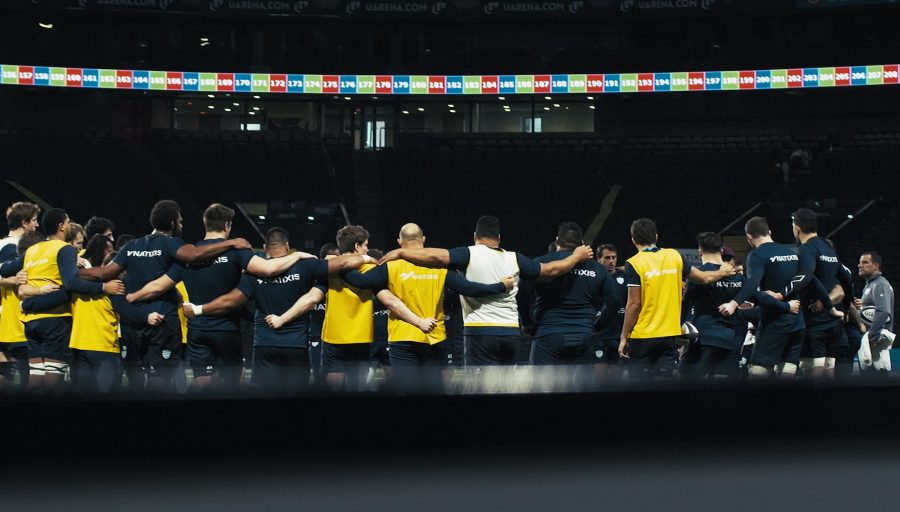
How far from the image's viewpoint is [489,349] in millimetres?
7473

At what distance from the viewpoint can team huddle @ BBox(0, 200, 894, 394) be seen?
7141 millimetres

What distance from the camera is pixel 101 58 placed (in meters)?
28.8

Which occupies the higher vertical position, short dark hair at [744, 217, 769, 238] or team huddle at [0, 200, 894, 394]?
short dark hair at [744, 217, 769, 238]

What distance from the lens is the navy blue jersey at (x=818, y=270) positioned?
8414mm

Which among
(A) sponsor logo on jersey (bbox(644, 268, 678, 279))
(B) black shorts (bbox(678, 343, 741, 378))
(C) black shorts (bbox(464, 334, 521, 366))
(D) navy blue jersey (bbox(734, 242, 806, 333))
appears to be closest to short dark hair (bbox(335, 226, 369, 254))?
(C) black shorts (bbox(464, 334, 521, 366))

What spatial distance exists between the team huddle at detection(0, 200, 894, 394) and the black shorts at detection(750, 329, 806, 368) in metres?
0.01

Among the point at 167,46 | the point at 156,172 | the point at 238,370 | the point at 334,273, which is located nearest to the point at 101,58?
the point at 167,46

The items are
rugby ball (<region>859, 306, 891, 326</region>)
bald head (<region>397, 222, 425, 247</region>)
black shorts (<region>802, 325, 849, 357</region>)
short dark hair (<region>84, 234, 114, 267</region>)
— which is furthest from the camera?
rugby ball (<region>859, 306, 891, 326</region>)

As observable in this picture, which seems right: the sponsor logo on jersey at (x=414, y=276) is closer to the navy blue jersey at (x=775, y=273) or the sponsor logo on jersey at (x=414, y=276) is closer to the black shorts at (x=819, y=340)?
the navy blue jersey at (x=775, y=273)

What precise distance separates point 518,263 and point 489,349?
0.69 metres

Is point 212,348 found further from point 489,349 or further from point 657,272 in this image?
point 657,272

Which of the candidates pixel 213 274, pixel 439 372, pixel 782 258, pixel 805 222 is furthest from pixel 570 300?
pixel 439 372

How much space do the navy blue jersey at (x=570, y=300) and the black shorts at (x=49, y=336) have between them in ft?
12.1

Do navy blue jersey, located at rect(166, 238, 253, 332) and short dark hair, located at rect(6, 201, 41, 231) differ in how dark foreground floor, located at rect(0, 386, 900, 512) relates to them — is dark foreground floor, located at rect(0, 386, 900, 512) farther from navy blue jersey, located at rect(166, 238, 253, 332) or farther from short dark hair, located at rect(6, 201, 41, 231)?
short dark hair, located at rect(6, 201, 41, 231)
